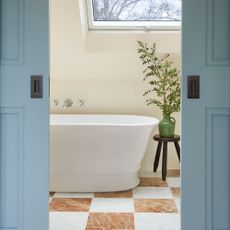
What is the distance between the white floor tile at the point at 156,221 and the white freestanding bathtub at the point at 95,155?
2.02 ft

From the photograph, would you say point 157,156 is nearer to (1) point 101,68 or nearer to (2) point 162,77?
(2) point 162,77

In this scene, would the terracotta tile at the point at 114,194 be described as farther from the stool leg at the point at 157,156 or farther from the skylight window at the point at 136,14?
the skylight window at the point at 136,14

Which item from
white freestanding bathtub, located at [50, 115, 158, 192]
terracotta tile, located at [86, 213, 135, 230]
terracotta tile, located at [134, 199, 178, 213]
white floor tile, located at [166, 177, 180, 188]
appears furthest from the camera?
white floor tile, located at [166, 177, 180, 188]

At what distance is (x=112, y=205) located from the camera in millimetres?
2930

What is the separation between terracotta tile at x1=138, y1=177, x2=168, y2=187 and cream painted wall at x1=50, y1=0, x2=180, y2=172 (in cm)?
32

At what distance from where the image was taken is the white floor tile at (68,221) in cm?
246

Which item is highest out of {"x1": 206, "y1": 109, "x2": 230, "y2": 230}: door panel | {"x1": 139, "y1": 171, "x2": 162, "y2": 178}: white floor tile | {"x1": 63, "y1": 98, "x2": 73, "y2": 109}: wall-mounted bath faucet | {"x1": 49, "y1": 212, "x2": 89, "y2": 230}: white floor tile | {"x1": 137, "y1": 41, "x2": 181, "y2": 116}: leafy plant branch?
{"x1": 137, "y1": 41, "x2": 181, "y2": 116}: leafy plant branch

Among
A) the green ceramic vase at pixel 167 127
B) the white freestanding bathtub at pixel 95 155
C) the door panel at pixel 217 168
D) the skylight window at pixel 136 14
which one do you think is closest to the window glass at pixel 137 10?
the skylight window at pixel 136 14

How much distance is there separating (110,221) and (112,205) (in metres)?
0.36

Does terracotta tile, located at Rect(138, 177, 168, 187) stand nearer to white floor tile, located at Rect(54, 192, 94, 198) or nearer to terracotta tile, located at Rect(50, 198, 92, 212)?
white floor tile, located at Rect(54, 192, 94, 198)

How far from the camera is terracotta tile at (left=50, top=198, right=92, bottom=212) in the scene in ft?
9.31

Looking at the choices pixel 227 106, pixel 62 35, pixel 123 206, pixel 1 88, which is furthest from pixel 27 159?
pixel 62 35

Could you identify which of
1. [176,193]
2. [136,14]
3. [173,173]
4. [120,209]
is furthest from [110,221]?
[136,14]

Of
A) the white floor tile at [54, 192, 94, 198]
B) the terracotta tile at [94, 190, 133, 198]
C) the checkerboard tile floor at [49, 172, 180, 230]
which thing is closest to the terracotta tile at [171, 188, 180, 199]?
the checkerboard tile floor at [49, 172, 180, 230]
